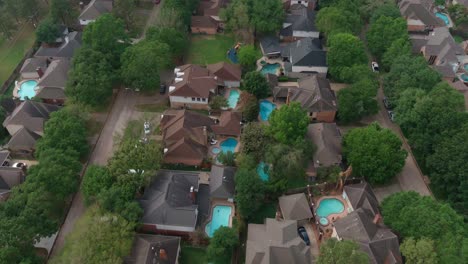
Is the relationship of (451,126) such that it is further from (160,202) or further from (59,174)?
(59,174)

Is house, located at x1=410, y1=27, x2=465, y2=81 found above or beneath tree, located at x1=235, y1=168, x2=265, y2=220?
above

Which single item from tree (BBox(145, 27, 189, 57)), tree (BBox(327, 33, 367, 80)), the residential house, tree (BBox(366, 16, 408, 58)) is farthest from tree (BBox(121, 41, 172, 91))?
tree (BBox(366, 16, 408, 58))

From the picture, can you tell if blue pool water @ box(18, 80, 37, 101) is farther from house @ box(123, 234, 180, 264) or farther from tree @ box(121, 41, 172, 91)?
house @ box(123, 234, 180, 264)

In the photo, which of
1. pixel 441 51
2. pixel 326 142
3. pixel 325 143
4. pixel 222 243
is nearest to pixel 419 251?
pixel 325 143

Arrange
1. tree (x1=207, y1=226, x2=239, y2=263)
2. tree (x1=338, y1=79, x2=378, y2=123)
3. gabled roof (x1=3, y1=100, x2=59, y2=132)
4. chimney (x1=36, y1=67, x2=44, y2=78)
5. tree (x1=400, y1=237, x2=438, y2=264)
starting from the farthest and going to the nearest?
chimney (x1=36, y1=67, x2=44, y2=78) < tree (x1=338, y1=79, x2=378, y2=123) < gabled roof (x1=3, y1=100, x2=59, y2=132) < tree (x1=207, y1=226, x2=239, y2=263) < tree (x1=400, y1=237, x2=438, y2=264)

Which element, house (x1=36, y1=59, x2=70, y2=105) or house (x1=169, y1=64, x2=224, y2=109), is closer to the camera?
house (x1=169, y1=64, x2=224, y2=109)

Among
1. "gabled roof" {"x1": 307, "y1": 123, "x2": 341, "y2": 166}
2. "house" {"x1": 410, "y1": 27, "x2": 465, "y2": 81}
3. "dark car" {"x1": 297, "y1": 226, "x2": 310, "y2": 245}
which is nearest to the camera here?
"dark car" {"x1": 297, "y1": 226, "x2": 310, "y2": 245}

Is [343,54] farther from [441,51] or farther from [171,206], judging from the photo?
[171,206]
